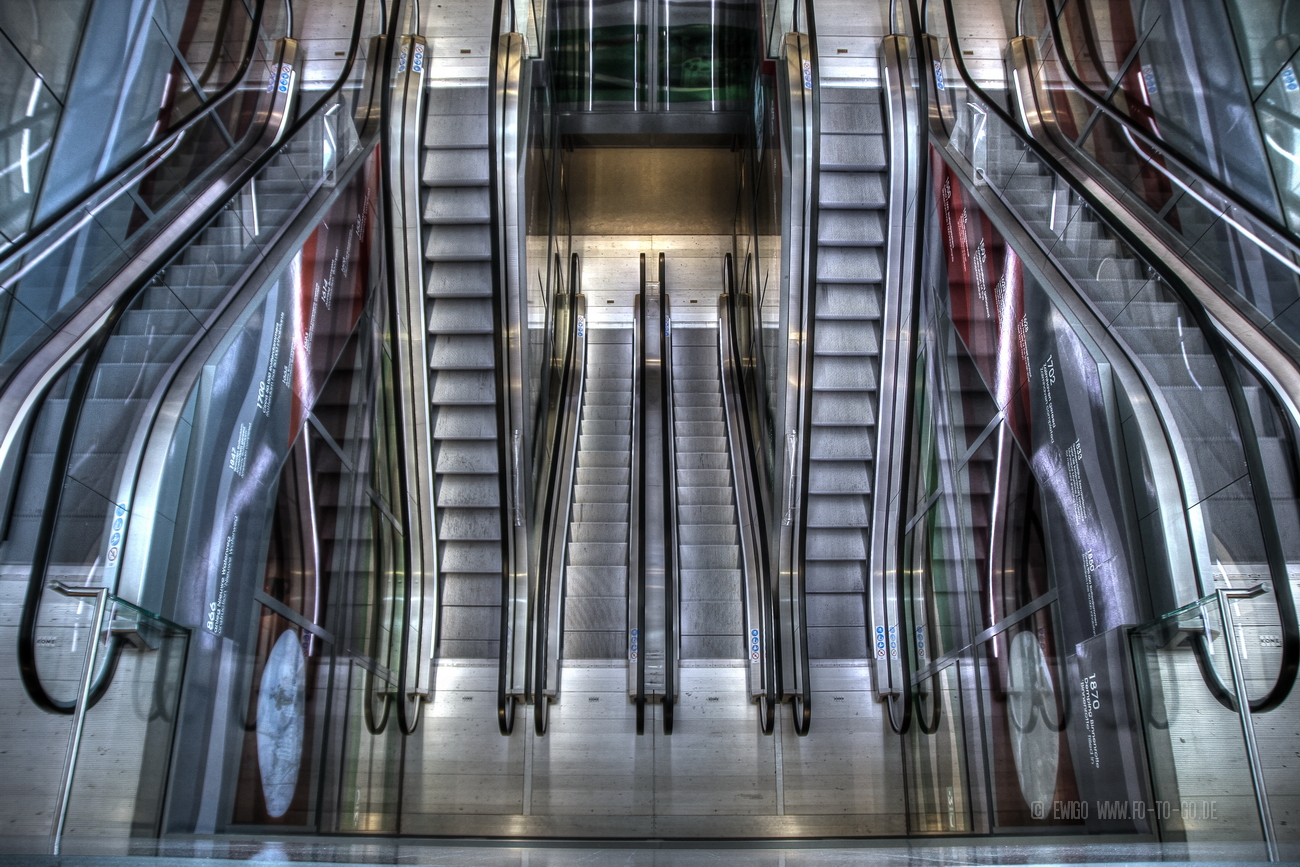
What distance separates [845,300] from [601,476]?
3.02 metres

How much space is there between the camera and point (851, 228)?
251 inches

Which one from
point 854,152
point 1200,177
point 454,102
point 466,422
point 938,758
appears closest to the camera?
point 1200,177

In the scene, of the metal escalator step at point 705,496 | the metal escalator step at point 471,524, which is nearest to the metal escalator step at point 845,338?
the metal escalator step at point 705,496

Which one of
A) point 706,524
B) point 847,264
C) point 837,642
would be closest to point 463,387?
point 706,524

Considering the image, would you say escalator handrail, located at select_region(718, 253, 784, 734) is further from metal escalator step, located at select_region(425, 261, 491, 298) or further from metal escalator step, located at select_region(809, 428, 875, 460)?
metal escalator step, located at select_region(425, 261, 491, 298)

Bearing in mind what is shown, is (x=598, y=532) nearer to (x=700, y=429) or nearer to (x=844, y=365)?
(x=700, y=429)

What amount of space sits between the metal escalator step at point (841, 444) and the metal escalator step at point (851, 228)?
4.70 ft

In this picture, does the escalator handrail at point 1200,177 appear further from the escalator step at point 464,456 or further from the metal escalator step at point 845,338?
the escalator step at point 464,456

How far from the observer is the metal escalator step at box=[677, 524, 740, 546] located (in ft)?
24.9

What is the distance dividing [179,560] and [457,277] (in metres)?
3.76

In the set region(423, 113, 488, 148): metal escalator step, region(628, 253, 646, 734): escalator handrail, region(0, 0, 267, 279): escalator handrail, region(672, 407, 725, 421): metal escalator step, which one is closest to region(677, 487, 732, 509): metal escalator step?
region(628, 253, 646, 734): escalator handrail

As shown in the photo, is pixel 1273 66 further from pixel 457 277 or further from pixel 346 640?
pixel 346 640

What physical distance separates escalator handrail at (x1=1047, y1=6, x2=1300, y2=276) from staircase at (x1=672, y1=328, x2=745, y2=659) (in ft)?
13.0

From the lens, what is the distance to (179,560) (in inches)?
124
